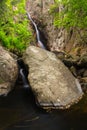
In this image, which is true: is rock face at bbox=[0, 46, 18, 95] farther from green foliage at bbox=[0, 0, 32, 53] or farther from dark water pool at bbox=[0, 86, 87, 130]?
green foliage at bbox=[0, 0, 32, 53]

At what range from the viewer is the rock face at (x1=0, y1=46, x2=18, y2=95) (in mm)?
18014

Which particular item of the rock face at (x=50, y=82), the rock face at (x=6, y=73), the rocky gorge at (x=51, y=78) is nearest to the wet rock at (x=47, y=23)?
the rocky gorge at (x=51, y=78)

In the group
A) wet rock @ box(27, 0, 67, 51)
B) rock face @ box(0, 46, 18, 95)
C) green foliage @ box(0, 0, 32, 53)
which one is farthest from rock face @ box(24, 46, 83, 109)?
wet rock @ box(27, 0, 67, 51)

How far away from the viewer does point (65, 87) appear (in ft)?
55.2

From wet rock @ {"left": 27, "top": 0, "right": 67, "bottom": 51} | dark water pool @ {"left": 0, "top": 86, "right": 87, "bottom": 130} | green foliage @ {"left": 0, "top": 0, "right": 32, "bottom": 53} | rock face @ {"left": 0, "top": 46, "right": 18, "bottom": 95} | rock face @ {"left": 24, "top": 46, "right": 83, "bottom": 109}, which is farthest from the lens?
wet rock @ {"left": 27, "top": 0, "right": 67, "bottom": 51}

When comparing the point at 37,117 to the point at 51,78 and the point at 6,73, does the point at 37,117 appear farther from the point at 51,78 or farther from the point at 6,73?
the point at 6,73

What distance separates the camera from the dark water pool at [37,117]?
1292cm

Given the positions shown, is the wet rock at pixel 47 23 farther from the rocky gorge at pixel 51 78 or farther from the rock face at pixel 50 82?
the rock face at pixel 50 82

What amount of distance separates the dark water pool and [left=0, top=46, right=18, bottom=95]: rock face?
4.19 feet

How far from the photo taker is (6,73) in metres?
18.6

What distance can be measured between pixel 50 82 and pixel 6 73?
142 inches

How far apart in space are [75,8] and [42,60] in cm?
548

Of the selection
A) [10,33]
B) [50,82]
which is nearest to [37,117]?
[50,82]

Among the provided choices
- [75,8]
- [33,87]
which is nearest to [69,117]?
[33,87]
